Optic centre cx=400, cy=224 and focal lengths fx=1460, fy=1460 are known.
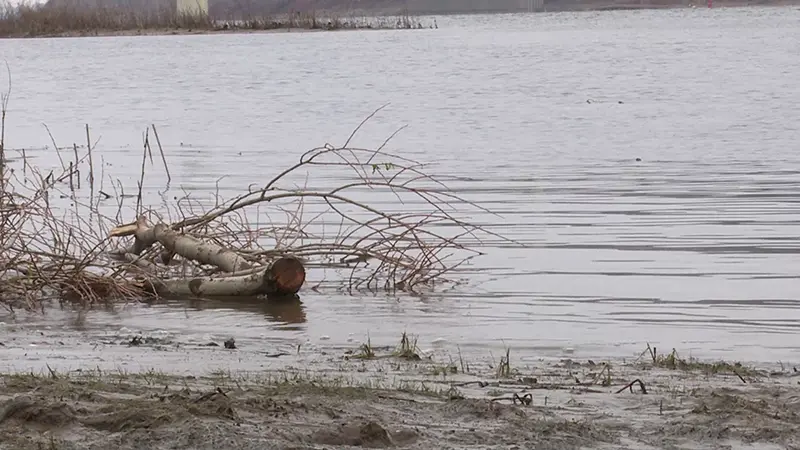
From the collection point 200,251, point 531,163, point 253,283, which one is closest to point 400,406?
point 253,283

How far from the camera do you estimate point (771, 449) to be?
549 cm

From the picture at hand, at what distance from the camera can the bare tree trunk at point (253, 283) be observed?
10203mm

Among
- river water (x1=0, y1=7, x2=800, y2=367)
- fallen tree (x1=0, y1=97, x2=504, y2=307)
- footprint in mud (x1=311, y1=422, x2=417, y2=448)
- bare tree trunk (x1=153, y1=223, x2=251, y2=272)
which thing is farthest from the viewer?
bare tree trunk (x1=153, y1=223, x2=251, y2=272)

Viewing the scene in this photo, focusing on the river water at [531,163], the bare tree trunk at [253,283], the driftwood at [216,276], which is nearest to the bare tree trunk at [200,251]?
the driftwood at [216,276]

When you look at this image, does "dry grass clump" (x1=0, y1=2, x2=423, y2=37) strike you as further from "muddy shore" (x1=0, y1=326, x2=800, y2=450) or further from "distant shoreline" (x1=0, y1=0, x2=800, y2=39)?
"muddy shore" (x1=0, y1=326, x2=800, y2=450)

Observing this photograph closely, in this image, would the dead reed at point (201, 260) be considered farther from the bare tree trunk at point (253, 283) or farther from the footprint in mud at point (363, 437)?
the footprint in mud at point (363, 437)

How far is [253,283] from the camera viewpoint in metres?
10.2

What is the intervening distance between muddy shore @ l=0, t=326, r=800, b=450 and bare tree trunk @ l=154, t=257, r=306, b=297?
2.59 meters

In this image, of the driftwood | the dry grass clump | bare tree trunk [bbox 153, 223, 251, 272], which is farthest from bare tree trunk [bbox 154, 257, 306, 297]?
the dry grass clump

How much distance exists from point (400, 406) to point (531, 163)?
620 inches

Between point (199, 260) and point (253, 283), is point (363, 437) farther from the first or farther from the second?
point (199, 260)

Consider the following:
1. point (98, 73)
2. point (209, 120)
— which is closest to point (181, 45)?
point (98, 73)

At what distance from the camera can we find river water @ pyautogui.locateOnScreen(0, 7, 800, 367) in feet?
30.9

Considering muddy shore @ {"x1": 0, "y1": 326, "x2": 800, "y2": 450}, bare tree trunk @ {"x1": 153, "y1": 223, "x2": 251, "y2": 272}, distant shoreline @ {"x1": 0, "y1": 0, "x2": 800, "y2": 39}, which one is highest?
distant shoreline @ {"x1": 0, "y1": 0, "x2": 800, "y2": 39}
